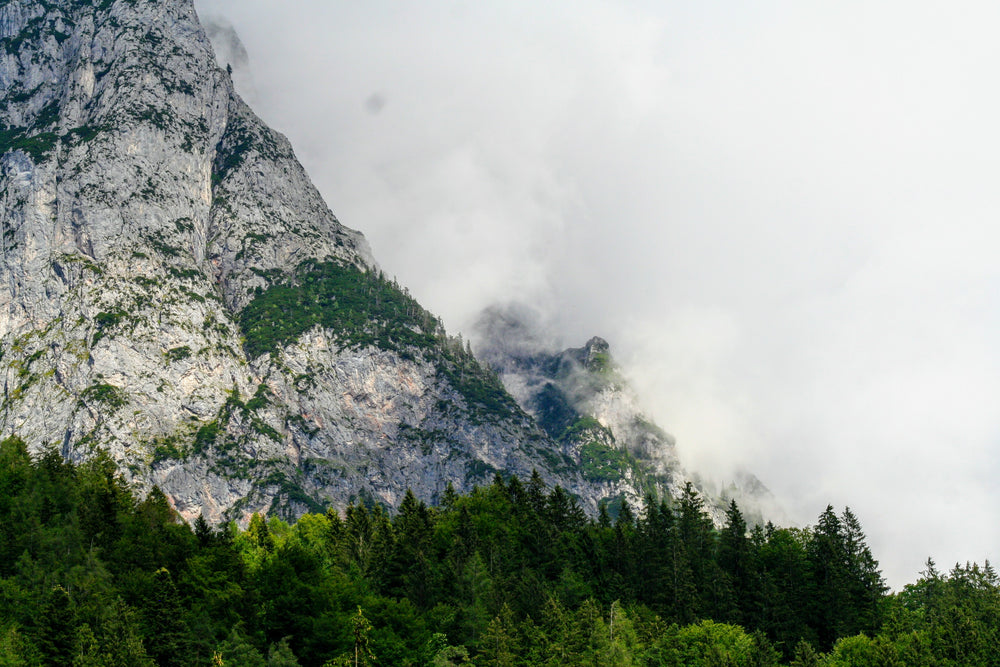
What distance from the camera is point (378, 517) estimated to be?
144500mm

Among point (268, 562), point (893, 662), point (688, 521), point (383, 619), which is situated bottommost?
point (893, 662)

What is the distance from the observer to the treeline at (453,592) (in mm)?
80062

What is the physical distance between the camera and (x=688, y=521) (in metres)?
129

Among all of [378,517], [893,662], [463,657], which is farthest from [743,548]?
[378,517]

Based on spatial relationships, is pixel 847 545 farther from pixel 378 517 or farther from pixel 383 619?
pixel 378 517

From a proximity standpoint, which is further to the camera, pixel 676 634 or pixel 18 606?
pixel 676 634

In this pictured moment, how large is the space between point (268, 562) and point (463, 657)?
93.5 feet

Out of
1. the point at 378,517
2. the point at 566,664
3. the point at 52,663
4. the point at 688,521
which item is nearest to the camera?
the point at 52,663

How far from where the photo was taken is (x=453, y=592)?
108375 mm

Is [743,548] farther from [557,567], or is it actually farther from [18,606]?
[18,606]

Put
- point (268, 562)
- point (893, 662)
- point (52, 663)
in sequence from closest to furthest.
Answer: point (52, 663) < point (893, 662) < point (268, 562)

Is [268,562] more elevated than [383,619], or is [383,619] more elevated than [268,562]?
[268,562]

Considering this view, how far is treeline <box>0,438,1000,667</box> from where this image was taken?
263 feet

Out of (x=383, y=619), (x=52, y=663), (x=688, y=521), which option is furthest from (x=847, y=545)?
(x=52, y=663)
